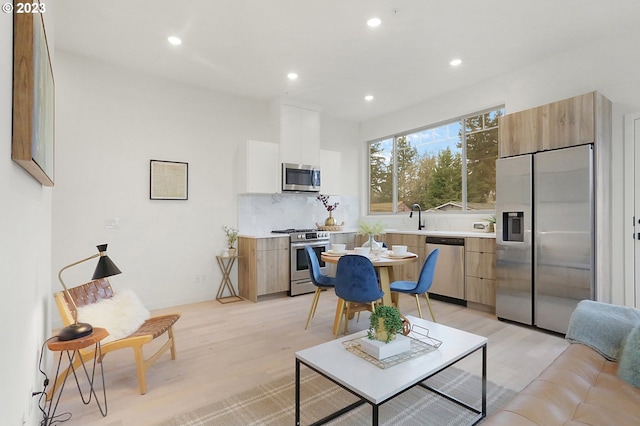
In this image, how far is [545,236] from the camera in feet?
11.1

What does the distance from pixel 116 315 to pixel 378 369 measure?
78.1 inches

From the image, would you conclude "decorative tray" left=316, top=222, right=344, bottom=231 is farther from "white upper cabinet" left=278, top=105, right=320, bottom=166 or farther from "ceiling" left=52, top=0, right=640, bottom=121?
"ceiling" left=52, top=0, right=640, bottom=121

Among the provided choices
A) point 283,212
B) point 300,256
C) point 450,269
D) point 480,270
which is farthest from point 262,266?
point 480,270

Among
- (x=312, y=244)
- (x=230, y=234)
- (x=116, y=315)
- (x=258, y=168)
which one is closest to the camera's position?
(x=116, y=315)

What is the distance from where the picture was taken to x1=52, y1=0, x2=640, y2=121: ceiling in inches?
113

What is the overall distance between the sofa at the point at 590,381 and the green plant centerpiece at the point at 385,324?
59 centimetres

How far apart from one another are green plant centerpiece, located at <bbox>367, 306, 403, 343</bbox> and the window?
3396 mm

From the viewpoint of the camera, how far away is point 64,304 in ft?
7.47

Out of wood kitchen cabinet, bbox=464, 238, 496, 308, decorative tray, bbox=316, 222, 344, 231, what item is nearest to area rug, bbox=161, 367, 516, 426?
wood kitchen cabinet, bbox=464, 238, 496, 308

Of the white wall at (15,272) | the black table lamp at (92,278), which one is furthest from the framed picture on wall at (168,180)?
the white wall at (15,272)

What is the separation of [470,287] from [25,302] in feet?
13.8

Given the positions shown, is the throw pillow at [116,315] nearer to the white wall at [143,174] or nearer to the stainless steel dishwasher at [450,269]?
the white wall at [143,174]

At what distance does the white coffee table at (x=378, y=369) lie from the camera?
1.44m

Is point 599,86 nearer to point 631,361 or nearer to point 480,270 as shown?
point 480,270
